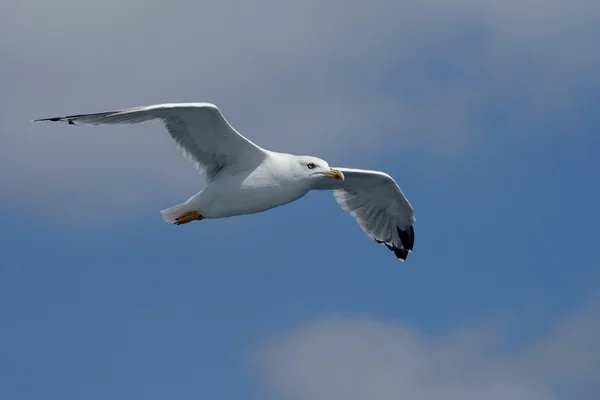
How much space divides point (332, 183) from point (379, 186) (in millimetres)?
1143

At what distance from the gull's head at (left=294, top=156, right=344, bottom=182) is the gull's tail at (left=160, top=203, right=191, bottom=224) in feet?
7.65

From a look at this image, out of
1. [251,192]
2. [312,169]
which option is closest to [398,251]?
[312,169]

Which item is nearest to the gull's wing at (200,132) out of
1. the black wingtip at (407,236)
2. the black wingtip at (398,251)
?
the black wingtip at (407,236)

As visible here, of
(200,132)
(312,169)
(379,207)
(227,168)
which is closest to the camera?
(200,132)

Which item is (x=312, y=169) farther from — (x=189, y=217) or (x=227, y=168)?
(x=189, y=217)

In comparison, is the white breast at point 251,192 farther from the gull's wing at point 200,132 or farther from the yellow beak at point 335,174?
the yellow beak at point 335,174

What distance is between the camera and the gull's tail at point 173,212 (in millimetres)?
21094

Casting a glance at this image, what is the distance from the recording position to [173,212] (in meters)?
21.3

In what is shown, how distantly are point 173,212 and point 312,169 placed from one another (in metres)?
2.90

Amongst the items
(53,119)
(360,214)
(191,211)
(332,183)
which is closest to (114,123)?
(53,119)

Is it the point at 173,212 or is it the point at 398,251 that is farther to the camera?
A: the point at 398,251

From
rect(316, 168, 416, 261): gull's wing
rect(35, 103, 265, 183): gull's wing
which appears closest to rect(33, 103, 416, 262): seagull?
rect(35, 103, 265, 183): gull's wing

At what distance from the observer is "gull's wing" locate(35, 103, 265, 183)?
19219 mm

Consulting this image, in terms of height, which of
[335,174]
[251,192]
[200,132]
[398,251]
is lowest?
[398,251]
